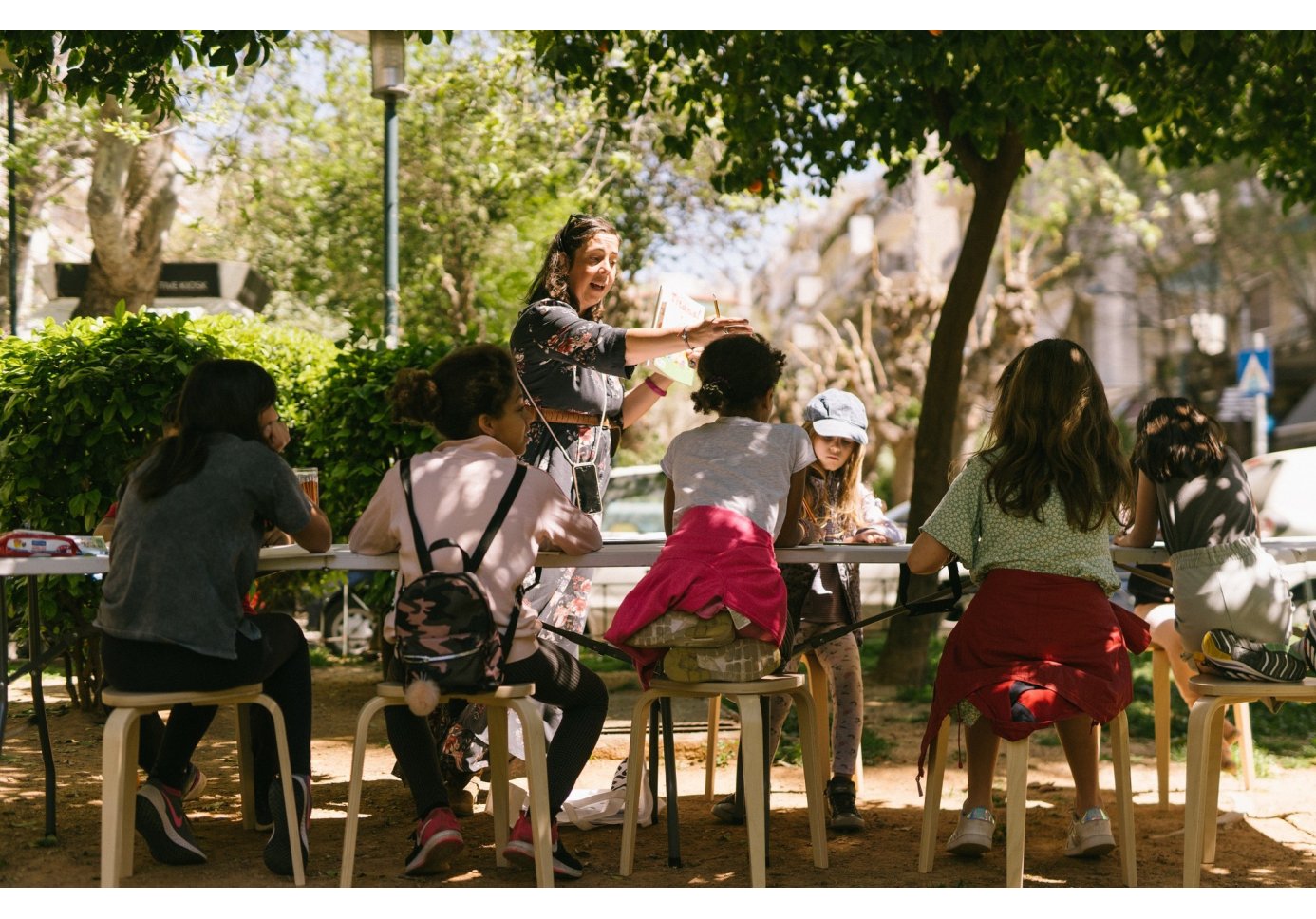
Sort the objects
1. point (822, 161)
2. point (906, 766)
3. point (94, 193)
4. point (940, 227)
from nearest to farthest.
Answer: point (906, 766), point (822, 161), point (94, 193), point (940, 227)

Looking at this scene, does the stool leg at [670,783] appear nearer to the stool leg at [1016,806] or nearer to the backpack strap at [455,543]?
the backpack strap at [455,543]

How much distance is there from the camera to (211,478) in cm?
407

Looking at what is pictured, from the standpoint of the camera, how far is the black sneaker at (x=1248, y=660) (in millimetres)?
4066

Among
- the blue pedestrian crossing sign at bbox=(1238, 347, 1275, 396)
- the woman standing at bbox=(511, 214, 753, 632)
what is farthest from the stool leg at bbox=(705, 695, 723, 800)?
the blue pedestrian crossing sign at bbox=(1238, 347, 1275, 396)

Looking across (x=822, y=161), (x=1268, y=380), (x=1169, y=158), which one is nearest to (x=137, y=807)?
(x=822, y=161)

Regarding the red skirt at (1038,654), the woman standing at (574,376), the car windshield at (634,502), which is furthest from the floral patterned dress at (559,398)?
the car windshield at (634,502)

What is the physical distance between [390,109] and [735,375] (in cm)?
601

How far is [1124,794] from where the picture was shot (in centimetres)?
413

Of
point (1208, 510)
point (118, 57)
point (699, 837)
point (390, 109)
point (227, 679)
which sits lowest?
point (699, 837)

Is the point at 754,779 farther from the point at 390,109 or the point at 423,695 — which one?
the point at 390,109

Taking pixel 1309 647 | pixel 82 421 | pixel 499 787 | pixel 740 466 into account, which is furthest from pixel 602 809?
pixel 82 421

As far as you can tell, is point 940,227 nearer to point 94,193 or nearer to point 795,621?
point 94,193

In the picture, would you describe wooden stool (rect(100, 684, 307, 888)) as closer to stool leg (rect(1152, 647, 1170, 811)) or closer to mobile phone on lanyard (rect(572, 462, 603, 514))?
mobile phone on lanyard (rect(572, 462, 603, 514))

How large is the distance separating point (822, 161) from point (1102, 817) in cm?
503
